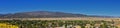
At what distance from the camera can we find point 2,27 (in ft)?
148

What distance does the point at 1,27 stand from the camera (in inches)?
1767

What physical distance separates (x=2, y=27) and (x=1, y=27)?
0.29 meters

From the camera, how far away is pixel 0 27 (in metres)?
44.8

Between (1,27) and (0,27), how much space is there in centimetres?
13

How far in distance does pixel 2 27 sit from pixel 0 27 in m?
0.40
